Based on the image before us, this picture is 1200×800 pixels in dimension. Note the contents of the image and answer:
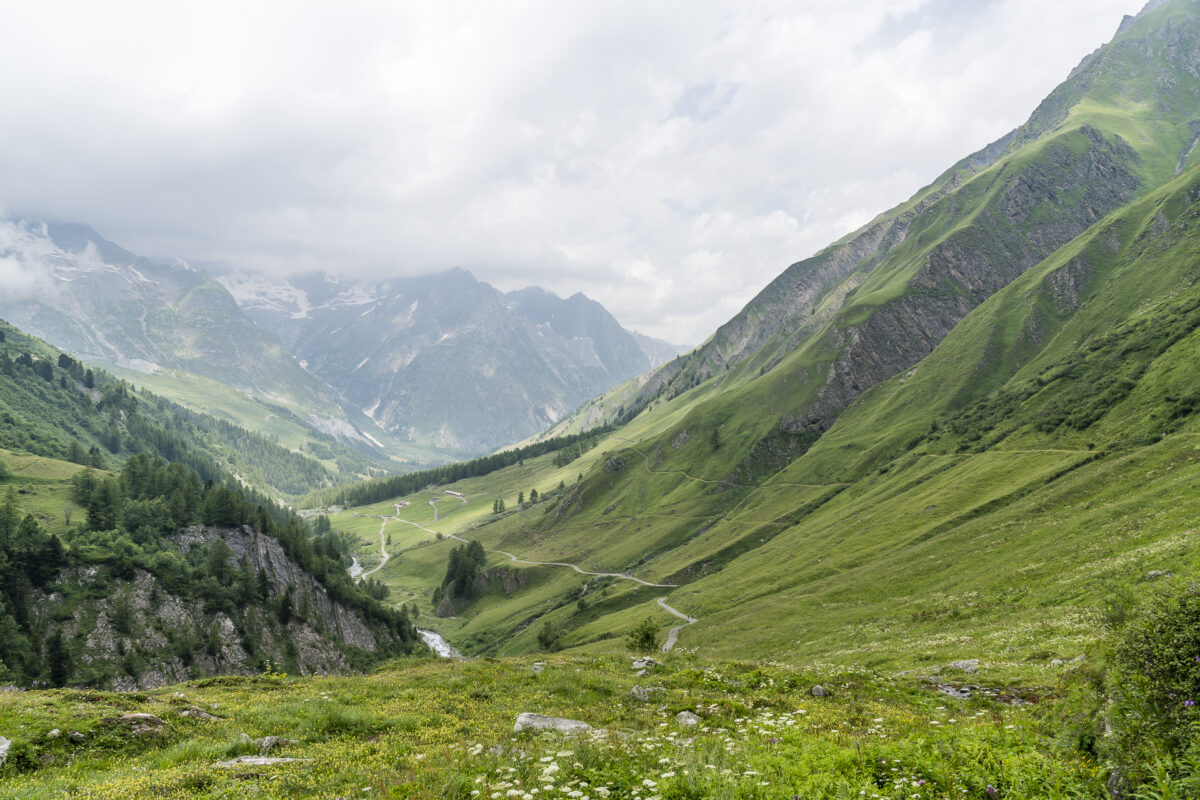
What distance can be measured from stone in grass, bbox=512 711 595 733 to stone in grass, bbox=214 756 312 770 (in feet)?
22.1

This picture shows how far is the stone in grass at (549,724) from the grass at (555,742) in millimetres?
864

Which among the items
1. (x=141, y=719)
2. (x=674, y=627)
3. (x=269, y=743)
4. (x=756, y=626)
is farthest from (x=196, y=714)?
(x=674, y=627)

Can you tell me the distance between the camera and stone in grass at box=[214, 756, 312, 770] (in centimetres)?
1504

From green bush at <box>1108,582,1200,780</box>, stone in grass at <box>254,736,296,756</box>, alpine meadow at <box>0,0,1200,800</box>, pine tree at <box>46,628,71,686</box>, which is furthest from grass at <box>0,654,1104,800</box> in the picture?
pine tree at <box>46,628,71,686</box>

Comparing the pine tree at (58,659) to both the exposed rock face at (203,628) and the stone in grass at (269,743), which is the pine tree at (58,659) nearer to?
the exposed rock face at (203,628)

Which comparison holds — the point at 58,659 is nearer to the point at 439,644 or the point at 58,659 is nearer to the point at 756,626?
the point at 439,644

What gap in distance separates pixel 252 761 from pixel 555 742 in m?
8.91

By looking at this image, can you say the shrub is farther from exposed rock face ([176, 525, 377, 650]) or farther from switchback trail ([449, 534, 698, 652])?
exposed rock face ([176, 525, 377, 650])

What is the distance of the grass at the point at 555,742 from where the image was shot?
11.6 m

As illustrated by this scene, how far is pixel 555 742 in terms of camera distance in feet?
53.8

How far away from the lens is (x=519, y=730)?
1833 centimetres

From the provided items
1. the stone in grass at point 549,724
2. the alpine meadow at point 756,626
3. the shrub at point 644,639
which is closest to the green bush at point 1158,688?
the alpine meadow at point 756,626

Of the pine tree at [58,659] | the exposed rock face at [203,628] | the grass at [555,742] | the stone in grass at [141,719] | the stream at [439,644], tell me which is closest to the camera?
the grass at [555,742]

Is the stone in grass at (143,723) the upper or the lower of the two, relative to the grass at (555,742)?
upper
